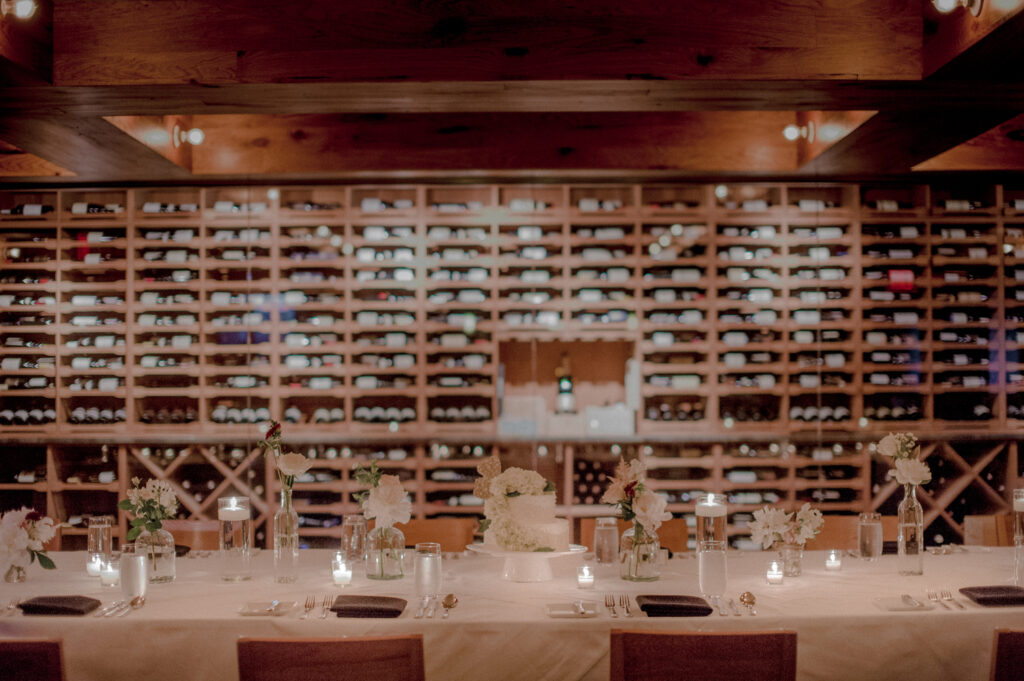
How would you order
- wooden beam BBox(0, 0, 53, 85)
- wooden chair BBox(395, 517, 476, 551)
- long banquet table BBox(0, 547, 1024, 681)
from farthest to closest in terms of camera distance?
wooden chair BBox(395, 517, 476, 551)
wooden beam BBox(0, 0, 53, 85)
long banquet table BBox(0, 547, 1024, 681)

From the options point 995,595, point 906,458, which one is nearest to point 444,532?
point 906,458

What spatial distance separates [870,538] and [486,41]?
2192 mm

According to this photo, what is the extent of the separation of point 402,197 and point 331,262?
24.8 inches

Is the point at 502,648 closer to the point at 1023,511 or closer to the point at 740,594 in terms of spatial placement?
the point at 740,594

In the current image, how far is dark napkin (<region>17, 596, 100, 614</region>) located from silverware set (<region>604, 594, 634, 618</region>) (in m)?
1.37

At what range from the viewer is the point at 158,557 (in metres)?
2.42

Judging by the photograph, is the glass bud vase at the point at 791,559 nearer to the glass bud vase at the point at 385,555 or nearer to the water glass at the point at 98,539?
the glass bud vase at the point at 385,555

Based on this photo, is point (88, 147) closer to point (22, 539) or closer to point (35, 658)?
point (22, 539)

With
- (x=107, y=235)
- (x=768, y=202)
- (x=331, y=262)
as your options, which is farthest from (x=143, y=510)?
(x=768, y=202)

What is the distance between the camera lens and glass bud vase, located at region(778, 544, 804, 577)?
251 centimetres

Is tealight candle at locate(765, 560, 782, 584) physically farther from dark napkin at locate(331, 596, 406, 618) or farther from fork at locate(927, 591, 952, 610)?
dark napkin at locate(331, 596, 406, 618)

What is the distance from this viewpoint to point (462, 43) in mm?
2906

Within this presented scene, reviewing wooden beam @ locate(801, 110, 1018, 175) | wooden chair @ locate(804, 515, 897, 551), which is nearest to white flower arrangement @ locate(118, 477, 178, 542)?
wooden chair @ locate(804, 515, 897, 551)

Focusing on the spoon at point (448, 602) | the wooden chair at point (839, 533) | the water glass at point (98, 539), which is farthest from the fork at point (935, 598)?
the water glass at point (98, 539)
